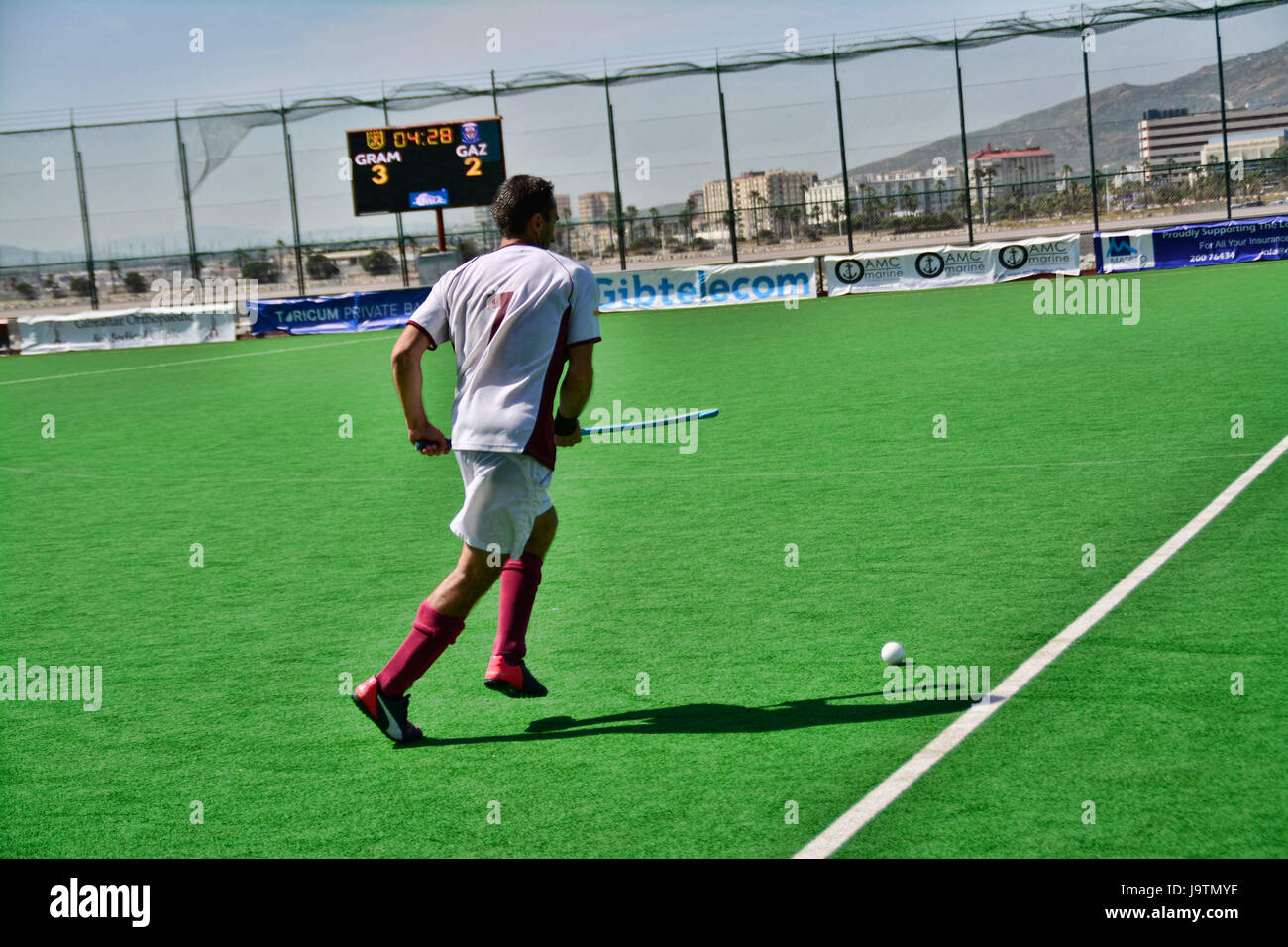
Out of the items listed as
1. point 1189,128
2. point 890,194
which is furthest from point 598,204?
point 1189,128

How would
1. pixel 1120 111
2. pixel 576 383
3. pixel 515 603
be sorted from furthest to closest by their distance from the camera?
pixel 1120 111 < pixel 515 603 < pixel 576 383

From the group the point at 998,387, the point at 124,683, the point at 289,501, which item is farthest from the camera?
the point at 998,387

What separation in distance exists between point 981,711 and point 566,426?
1962 millimetres

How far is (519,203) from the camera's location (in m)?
5.24

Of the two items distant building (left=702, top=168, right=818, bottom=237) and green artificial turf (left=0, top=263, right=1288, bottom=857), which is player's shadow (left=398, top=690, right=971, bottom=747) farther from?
distant building (left=702, top=168, right=818, bottom=237)

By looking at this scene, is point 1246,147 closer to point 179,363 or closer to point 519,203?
point 179,363

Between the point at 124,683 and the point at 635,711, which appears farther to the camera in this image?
the point at 124,683

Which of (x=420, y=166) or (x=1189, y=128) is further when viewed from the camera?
(x=1189, y=128)

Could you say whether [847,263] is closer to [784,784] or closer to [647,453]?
[647,453]

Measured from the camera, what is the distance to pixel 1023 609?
21.2ft

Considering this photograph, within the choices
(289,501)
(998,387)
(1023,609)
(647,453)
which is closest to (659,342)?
(998,387)

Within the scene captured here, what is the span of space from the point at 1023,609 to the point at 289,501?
21.4 feet
